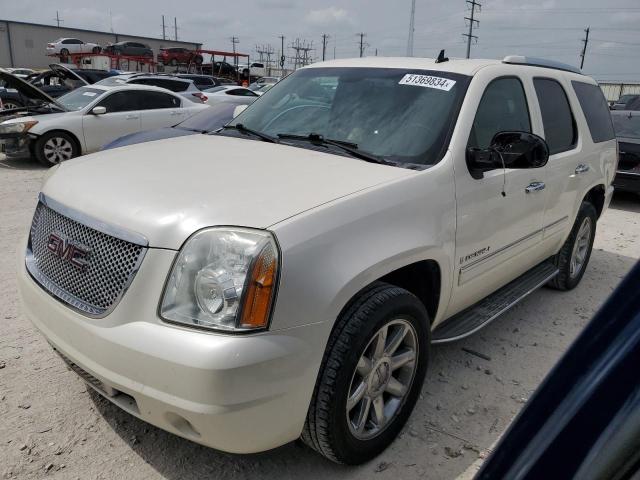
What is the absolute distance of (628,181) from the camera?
8.79m

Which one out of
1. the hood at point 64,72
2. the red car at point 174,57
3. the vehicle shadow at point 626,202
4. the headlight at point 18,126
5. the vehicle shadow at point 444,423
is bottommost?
the vehicle shadow at point 626,202

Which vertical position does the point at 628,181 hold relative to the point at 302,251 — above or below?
below

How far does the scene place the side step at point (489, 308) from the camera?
319cm

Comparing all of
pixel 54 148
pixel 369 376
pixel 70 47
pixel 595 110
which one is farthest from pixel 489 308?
pixel 70 47

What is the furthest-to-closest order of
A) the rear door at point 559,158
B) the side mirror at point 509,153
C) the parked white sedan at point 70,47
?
the parked white sedan at point 70,47 → the rear door at point 559,158 → the side mirror at point 509,153

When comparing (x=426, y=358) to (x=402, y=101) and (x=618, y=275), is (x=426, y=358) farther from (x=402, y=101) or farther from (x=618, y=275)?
(x=618, y=275)

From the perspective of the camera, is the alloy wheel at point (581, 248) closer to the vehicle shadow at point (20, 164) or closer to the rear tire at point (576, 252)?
the rear tire at point (576, 252)

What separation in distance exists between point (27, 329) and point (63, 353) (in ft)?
5.24

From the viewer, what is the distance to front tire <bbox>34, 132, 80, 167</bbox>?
10320 mm

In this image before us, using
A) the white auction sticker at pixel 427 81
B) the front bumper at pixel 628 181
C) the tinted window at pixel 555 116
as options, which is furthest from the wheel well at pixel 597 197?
the front bumper at pixel 628 181

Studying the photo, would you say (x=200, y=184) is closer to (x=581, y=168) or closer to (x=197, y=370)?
(x=197, y=370)

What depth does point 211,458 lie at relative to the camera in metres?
2.62

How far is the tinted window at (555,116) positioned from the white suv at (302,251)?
0.62 ft

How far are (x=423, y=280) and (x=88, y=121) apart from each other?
9408mm
